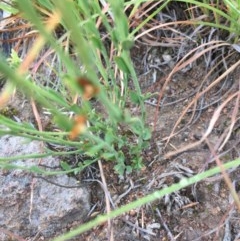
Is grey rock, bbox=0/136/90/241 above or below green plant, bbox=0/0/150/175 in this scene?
below

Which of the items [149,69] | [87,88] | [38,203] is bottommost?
[38,203]

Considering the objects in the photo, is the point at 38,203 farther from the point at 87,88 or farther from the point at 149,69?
the point at 87,88

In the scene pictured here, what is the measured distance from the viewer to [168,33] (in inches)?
46.5

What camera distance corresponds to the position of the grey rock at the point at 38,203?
1020 millimetres

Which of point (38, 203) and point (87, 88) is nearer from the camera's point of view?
point (87, 88)

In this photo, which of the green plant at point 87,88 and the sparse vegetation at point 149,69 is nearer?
the green plant at point 87,88

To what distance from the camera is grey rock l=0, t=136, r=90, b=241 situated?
1.02 m

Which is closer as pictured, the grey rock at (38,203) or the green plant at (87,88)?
the green plant at (87,88)

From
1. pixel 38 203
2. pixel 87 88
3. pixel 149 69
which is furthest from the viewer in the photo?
pixel 149 69

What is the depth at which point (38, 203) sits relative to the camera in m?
1.03

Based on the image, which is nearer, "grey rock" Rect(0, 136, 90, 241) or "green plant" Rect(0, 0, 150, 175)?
"green plant" Rect(0, 0, 150, 175)

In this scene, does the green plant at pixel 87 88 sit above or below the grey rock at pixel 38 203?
above

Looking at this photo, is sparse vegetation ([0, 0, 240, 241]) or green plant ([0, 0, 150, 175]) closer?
green plant ([0, 0, 150, 175])

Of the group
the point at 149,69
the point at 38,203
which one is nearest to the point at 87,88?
the point at 38,203
